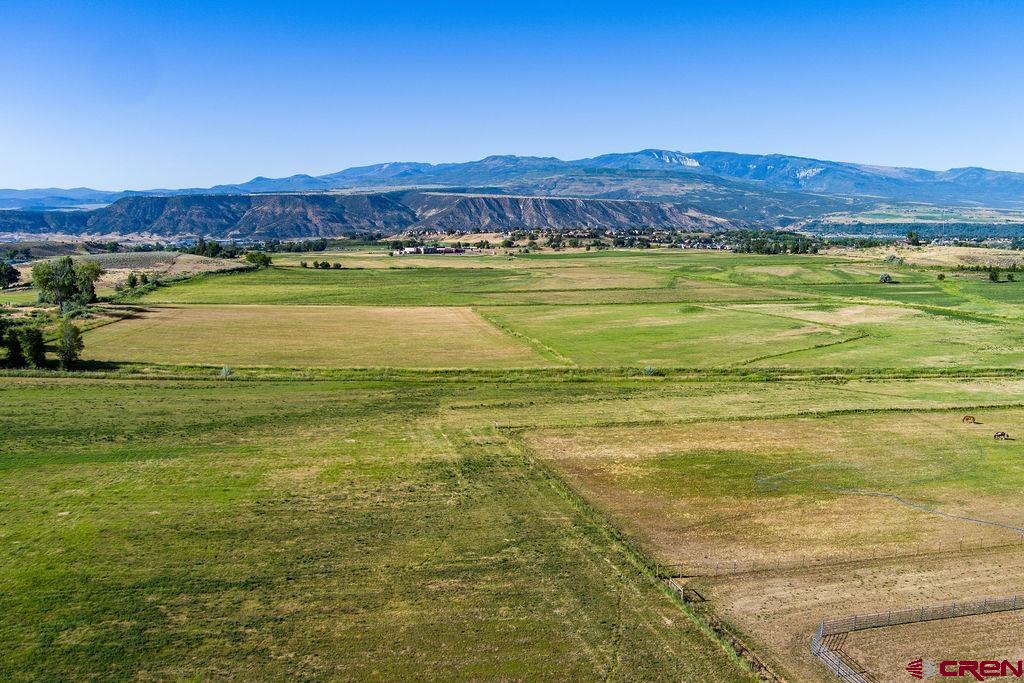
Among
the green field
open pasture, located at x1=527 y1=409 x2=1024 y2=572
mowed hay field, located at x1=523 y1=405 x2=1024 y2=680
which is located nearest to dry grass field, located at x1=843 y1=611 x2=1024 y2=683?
mowed hay field, located at x1=523 y1=405 x2=1024 y2=680

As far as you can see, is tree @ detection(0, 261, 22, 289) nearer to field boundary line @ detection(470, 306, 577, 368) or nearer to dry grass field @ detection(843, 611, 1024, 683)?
field boundary line @ detection(470, 306, 577, 368)

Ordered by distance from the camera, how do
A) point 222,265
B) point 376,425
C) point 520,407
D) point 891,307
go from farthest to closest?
1. point 222,265
2. point 891,307
3. point 520,407
4. point 376,425

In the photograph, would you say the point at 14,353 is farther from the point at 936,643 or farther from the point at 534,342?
the point at 936,643

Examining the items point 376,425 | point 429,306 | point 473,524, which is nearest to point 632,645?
point 473,524

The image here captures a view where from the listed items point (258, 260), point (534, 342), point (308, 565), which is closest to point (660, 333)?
point (534, 342)

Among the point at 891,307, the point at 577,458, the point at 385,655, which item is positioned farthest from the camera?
the point at 891,307

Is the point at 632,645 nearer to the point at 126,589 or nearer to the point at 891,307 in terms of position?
the point at 126,589
